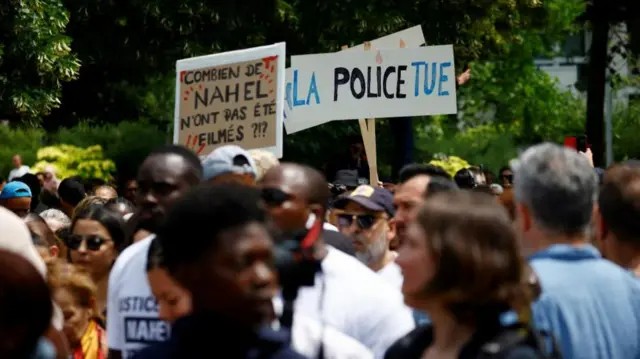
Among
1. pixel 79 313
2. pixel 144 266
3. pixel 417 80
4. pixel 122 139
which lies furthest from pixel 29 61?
pixel 122 139

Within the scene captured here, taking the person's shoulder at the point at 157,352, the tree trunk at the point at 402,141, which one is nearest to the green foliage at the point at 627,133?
the tree trunk at the point at 402,141

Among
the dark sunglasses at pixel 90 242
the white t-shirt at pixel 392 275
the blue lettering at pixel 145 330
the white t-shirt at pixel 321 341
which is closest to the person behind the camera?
the white t-shirt at pixel 321 341

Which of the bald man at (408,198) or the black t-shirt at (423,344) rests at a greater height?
the bald man at (408,198)

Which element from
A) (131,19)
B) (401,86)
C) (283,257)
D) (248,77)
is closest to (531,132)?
(131,19)

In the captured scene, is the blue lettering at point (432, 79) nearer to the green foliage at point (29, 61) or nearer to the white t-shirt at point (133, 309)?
the green foliage at point (29, 61)

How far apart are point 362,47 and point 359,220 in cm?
543

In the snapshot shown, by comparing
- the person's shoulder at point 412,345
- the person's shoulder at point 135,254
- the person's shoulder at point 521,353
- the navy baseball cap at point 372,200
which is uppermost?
the navy baseball cap at point 372,200

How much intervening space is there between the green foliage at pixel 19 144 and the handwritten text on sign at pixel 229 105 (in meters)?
20.8

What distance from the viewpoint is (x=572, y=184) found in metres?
5.34

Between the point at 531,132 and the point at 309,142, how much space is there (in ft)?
42.4

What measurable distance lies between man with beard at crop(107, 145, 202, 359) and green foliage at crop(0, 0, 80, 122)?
10371mm

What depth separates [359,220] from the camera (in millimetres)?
7996

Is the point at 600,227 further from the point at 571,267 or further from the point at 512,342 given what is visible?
the point at 512,342

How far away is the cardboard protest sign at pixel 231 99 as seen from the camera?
10.2 metres
